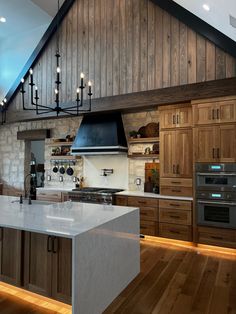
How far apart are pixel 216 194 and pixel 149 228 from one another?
1385mm

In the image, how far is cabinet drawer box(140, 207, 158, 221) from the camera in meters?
4.32

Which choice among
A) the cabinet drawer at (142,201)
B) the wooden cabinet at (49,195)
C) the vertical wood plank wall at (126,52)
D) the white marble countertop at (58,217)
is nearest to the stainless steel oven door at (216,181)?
the cabinet drawer at (142,201)

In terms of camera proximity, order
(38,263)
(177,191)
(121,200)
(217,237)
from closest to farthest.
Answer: (38,263) → (217,237) → (177,191) → (121,200)

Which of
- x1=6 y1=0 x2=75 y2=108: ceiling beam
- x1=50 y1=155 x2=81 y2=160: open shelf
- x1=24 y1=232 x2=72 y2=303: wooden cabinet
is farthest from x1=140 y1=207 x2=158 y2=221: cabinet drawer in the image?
x1=6 y1=0 x2=75 y2=108: ceiling beam

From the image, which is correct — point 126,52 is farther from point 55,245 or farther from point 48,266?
point 48,266

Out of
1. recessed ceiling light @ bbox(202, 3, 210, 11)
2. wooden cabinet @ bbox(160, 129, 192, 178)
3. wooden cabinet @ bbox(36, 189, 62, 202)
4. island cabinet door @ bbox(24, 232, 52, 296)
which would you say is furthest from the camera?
wooden cabinet @ bbox(36, 189, 62, 202)

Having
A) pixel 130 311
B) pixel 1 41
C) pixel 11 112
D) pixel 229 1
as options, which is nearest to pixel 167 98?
pixel 229 1

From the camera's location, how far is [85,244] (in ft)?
6.09

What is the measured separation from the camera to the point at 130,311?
2.23 meters

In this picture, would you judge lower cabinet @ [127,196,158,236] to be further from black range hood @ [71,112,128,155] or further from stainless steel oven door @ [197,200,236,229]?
black range hood @ [71,112,128,155]

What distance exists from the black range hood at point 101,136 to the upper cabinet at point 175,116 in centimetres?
98

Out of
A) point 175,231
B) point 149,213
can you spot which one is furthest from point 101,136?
point 175,231

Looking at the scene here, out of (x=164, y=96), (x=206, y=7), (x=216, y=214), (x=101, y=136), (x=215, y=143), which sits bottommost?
(x=216, y=214)

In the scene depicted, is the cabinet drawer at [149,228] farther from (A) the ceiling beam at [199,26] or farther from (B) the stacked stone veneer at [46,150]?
(A) the ceiling beam at [199,26]
